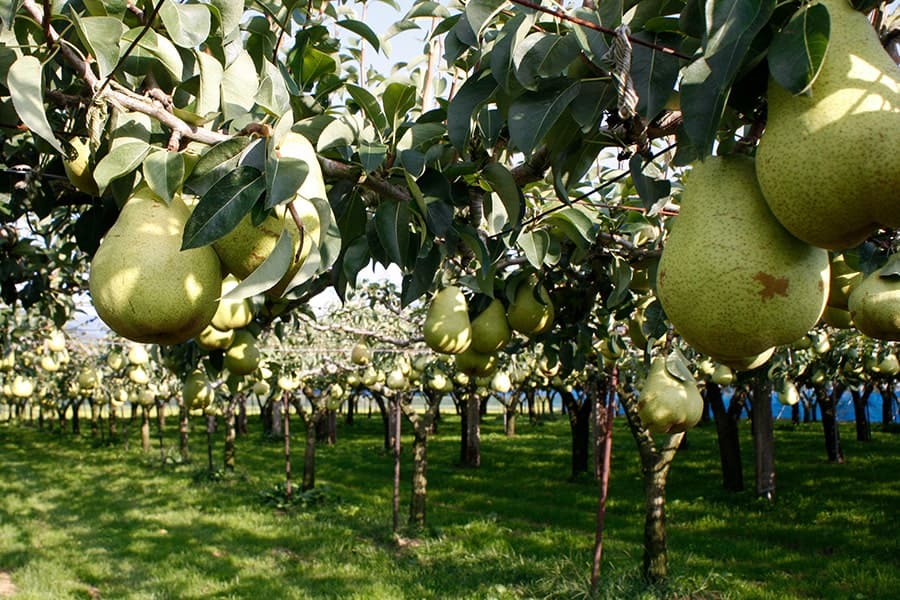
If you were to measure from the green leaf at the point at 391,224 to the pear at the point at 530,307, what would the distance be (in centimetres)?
103

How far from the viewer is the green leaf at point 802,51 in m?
0.79

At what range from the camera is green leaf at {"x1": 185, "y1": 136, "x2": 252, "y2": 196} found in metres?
1.04

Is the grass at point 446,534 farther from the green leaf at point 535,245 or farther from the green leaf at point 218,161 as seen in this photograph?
the green leaf at point 218,161

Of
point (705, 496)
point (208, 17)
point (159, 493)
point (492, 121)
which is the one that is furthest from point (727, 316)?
point (159, 493)

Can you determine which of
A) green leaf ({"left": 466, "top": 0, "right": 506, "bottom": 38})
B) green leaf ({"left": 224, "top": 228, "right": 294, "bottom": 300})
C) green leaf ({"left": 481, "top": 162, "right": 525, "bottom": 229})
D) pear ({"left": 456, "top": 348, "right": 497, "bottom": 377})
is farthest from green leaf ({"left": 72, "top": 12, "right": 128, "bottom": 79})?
pear ({"left": 456, "top": 348, "right": 497, "bottom": 377})

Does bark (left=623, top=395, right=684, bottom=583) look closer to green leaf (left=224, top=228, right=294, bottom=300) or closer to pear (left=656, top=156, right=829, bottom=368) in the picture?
pear (left=656, top=156, right=829, bottom=368)

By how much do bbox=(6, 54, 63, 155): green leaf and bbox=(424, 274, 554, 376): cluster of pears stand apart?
5.27ft

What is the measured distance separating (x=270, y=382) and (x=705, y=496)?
772 cm

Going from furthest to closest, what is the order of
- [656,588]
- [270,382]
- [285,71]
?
[270,382] < [656,588] < [285,71]

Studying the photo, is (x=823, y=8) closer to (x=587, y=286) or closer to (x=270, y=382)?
(x=587, y=286)

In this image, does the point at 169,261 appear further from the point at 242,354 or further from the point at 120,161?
the point at 242,354

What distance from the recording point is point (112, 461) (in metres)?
18.6

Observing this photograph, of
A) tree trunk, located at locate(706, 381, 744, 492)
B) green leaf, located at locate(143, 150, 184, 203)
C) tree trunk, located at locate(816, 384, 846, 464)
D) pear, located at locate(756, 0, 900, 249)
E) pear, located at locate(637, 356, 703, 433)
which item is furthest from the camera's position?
tree trunk, located at locate(816, 384, 846, 464)

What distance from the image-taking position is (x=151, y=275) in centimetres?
107
